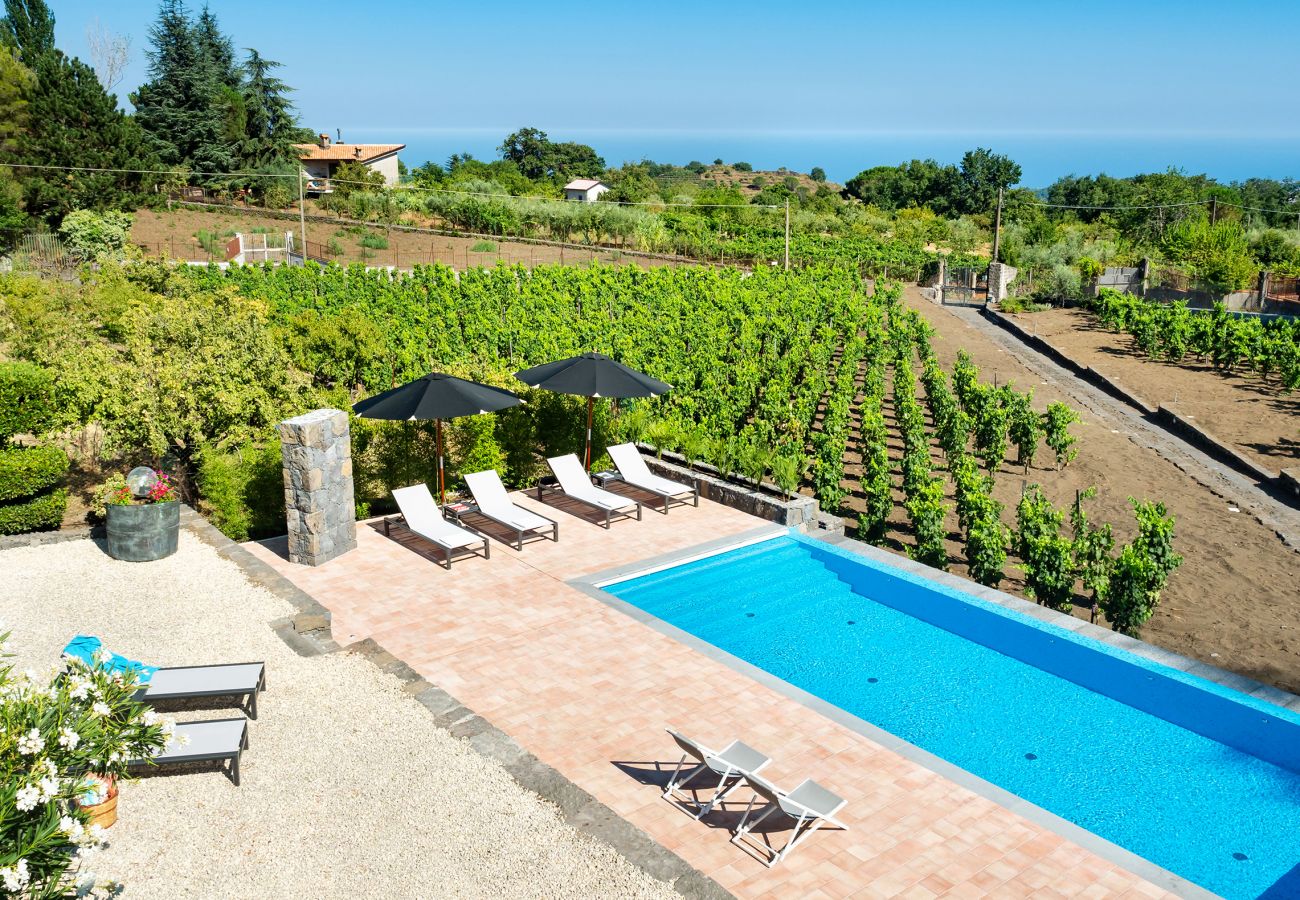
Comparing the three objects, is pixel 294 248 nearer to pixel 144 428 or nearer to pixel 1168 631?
pixel 144 428

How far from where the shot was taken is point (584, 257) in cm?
5212

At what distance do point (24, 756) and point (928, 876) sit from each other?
5034 millimetres

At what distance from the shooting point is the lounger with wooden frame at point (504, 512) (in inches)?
475

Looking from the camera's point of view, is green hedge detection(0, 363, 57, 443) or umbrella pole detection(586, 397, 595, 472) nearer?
green hedge detection(0, 363, 57, 443)

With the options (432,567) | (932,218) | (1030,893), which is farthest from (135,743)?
(932,218)

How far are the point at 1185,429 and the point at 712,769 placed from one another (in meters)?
17.0

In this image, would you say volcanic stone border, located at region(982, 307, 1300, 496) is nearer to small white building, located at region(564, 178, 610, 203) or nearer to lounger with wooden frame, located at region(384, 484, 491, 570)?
lounger with wooden frame, located at region(384, 484, 491, 570)

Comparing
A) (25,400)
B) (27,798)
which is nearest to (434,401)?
(25,400)

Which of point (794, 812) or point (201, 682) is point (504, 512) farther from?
point (794, 812)

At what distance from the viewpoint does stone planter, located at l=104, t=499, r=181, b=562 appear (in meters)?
10.7

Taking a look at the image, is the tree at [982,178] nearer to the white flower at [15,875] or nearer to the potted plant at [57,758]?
the potted plant at [57,758]

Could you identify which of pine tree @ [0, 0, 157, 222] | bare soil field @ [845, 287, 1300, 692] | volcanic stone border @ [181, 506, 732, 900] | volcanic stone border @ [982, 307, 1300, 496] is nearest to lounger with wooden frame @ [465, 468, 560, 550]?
volcanic stone border @ [181, 506, 732, 900]

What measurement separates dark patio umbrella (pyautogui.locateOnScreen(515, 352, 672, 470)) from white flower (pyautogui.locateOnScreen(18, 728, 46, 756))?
9.08m

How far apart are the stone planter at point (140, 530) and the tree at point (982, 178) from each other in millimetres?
83800
